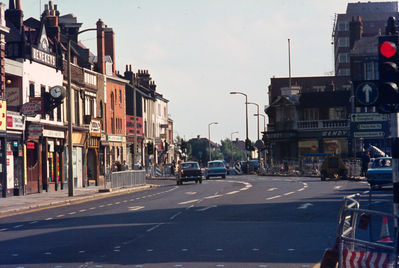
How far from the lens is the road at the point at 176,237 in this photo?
452 inches

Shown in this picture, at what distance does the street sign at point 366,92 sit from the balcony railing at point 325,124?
70939mm

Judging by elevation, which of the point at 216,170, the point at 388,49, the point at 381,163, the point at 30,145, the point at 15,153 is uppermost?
the point at 388,49

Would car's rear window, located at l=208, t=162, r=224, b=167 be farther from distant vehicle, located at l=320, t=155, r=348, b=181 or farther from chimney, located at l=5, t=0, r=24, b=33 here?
chimney, located at l=5, t=0, r=24, b=33

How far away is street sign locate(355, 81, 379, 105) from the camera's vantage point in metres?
12.3

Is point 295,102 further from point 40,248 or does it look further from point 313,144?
point 40,248

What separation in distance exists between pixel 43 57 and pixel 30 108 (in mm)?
7793

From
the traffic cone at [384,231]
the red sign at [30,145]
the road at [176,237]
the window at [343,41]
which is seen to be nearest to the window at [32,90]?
the red sign at [30,145]

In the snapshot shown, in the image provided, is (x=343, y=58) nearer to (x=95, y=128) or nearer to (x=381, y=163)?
(x=95, y=128)

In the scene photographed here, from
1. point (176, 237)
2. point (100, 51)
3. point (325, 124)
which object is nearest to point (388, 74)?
point (176, 237)

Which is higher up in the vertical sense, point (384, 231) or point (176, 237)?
point (384, 231)

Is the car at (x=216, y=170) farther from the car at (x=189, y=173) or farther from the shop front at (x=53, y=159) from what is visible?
the shop front at (x=53, y=159)

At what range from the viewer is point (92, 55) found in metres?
74.9

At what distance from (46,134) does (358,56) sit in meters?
42.2

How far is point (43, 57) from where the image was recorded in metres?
45.7
